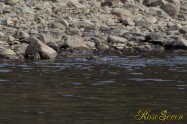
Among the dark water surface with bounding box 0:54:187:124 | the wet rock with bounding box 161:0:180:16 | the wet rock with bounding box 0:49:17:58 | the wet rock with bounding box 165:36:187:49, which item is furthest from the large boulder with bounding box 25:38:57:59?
the wet rock with bounding box 161:0:180:16

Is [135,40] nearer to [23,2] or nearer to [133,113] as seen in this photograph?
[23,2]

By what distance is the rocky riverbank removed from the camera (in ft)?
72.9

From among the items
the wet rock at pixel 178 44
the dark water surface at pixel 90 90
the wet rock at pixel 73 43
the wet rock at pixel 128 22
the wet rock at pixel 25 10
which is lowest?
the dark water surface at pixel 90 90

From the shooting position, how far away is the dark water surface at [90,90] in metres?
10.2

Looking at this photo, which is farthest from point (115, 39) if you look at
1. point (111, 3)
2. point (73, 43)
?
point (111, 3)

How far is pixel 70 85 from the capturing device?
45.3ft

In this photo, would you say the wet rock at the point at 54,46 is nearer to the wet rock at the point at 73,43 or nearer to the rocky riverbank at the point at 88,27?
the rocky riverbank at the point at 88,27

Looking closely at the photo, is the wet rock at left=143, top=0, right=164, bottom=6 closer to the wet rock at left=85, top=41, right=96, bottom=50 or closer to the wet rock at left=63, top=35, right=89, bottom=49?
the wet rock at left=85, top=41, right=96, bottom=50

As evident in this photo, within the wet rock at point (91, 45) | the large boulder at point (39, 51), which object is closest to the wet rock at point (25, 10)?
the wet rock at point (91, 45)

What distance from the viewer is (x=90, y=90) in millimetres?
13016

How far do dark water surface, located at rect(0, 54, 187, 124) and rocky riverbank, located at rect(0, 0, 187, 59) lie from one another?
2796mm

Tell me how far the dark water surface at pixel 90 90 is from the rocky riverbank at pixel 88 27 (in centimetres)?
280

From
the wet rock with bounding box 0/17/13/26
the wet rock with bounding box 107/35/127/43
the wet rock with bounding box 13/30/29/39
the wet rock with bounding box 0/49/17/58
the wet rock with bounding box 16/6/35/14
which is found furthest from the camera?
the wet rock with bounding box 16/6/35/14

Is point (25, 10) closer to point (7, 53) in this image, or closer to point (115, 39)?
point (115, 39)
